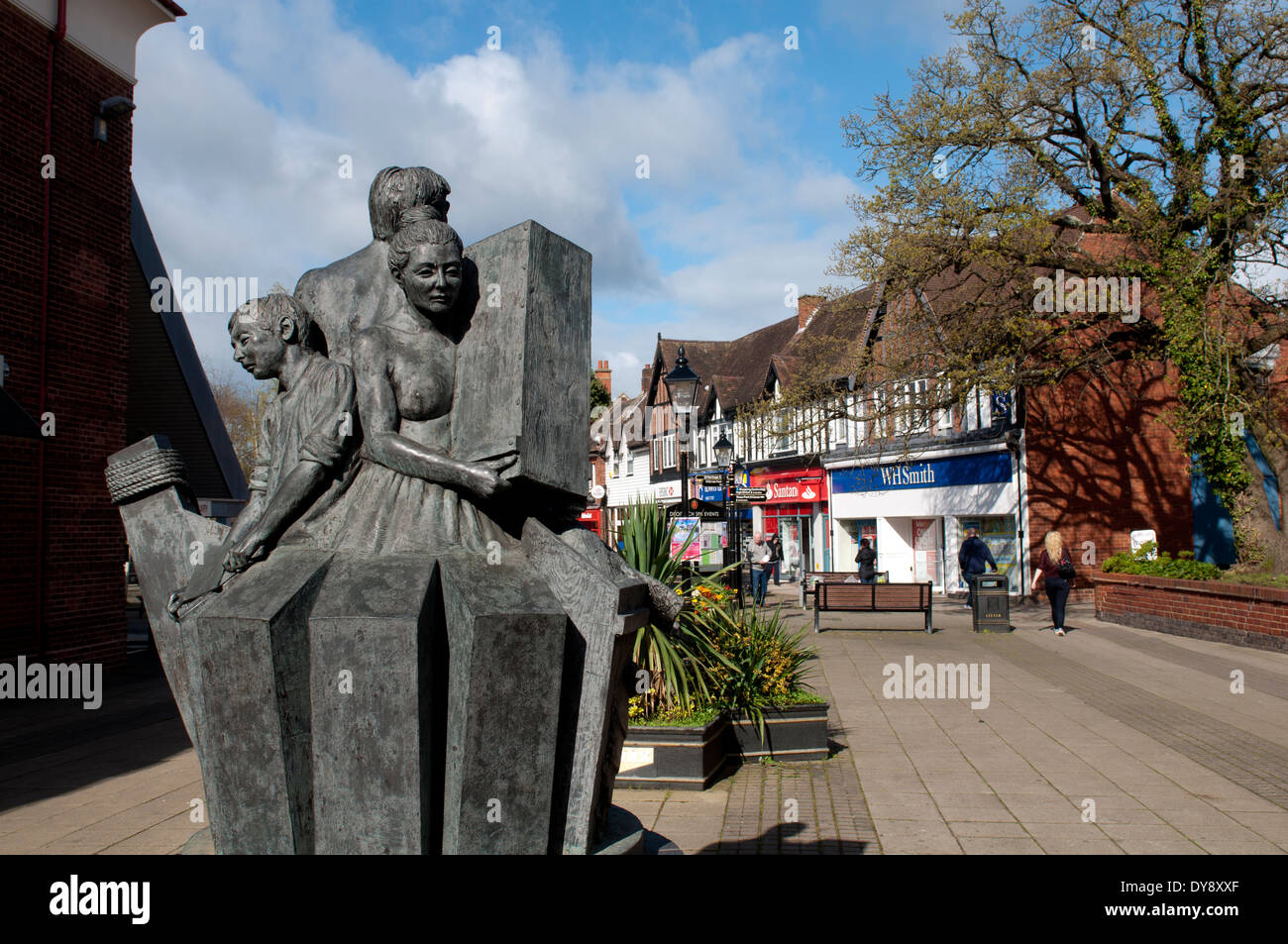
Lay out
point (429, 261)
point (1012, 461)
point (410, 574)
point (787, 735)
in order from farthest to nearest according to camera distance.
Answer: point (1012, 461)
point (787, 735)
point (429, 261)
point (410, 574)

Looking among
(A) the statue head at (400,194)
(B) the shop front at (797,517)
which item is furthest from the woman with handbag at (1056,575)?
(A) the statue head at (400,194)

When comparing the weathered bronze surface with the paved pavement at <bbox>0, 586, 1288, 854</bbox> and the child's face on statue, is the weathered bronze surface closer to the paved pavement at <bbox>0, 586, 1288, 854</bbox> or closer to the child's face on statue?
the child's face on statue

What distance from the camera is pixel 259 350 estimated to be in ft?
9.64

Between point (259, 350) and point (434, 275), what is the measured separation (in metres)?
0.66

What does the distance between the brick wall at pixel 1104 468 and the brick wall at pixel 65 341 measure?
19.4m

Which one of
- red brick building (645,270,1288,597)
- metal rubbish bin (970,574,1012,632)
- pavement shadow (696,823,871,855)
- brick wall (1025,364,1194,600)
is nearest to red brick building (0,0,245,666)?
pavement shadow (696,823,871,855)

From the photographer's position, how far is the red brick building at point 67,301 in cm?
1077

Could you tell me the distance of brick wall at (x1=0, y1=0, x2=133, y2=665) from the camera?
35.2 feet

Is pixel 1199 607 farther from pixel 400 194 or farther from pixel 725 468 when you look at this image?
pixel 400 194

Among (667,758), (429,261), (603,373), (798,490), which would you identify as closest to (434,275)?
(429,261)

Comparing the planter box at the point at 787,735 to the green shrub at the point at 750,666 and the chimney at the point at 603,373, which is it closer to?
the green shrub at the point at 750,666

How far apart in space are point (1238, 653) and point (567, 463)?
47.1 ft

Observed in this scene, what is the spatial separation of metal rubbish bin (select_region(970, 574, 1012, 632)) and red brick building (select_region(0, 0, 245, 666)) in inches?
534
